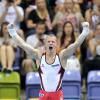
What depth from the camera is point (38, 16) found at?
1062 centimetres

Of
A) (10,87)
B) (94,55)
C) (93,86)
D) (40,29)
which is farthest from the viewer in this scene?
(40,29)

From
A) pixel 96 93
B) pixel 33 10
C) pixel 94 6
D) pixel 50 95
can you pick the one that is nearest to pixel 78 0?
pixel 94 6

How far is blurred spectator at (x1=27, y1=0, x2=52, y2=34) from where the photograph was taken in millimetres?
10500

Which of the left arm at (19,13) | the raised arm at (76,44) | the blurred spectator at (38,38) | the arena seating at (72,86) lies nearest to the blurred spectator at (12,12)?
the left arm at (19,13)

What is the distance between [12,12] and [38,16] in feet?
1.96

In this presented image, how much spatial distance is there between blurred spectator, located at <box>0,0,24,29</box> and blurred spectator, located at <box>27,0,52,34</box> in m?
0.24

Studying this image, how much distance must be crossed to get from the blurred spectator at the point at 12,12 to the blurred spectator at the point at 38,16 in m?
0.24

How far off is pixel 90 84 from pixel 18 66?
69.9 inches

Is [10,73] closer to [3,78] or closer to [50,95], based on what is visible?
[3,78]

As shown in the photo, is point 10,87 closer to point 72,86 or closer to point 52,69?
point 72,86

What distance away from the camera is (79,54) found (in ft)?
32.9

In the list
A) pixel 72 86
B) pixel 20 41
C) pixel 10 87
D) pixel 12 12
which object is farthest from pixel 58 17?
pixel 20 41

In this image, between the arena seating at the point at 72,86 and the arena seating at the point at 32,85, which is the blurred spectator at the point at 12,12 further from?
the arena seating at the point at 72,86

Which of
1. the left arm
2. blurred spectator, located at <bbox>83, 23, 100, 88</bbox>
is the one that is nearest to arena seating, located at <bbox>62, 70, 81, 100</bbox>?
blurred spectator, located at <bbox>83, 23, 100, 88</bbox>
